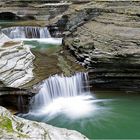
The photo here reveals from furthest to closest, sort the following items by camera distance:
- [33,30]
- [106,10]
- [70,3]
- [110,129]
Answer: [70,3] → [33,30] → [106,10] → [110,129]

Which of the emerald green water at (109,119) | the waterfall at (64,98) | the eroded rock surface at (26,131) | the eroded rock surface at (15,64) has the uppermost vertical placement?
the eroded rock surface at (26,131)

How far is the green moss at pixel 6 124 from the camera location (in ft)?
18.0

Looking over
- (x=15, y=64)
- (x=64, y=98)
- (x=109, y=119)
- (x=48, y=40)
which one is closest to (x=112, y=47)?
(x=64, y=98)

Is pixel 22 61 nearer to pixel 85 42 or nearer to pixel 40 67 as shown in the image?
pixel 40 67

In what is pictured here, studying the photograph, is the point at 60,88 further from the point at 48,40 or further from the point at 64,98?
the point at 48,40

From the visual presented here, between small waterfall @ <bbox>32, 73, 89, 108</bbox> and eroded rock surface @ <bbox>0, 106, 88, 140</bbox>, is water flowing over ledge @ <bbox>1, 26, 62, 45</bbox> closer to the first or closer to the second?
small waterfall @ <bbox>32, 73, 89, 108</bbox>

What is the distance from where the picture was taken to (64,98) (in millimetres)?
12148

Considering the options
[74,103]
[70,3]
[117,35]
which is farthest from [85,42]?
[70,3]

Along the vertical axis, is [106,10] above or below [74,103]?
above

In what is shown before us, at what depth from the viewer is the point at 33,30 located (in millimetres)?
21047

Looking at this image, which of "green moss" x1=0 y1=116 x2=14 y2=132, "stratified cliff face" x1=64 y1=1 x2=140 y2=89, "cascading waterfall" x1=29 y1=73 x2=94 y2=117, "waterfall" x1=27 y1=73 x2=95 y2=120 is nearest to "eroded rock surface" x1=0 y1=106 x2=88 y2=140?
"green moss" x1=0 y1=116 x2=14 y2=132

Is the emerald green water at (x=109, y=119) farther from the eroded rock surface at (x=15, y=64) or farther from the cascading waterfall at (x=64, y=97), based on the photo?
the eroded rock surface at (x=15, y=64)

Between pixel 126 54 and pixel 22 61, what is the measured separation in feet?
12.0

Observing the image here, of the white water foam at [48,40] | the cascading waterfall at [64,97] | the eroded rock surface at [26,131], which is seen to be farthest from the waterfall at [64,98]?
the white water foam at [48,40]
